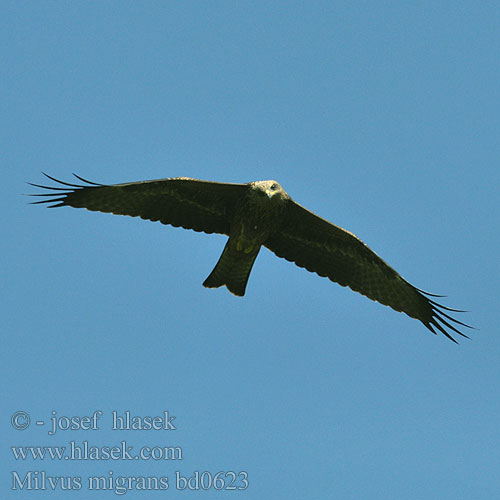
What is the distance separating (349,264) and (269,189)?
2.25m

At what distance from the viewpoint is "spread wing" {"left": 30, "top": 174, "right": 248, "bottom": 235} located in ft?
38.6

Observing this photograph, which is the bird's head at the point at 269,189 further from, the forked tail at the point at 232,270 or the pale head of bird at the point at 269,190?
the forked tail at the point at 232,270

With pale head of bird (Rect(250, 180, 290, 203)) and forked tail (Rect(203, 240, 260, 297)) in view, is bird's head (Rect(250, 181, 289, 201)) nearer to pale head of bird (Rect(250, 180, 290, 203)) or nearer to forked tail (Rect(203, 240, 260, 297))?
pale head of bird (Rect(250, 180, 290, 203))

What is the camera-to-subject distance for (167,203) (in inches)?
477

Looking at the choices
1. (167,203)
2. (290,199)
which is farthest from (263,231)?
(167,203)

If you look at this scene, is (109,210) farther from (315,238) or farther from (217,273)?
(315,238)

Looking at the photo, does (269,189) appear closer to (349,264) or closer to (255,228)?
(255,228)

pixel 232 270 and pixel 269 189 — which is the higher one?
pixel 269 189

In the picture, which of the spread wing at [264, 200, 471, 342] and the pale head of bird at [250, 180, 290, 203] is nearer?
the pale head of bird at [250, 180, 290, 203]

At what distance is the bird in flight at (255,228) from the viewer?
11727 mm

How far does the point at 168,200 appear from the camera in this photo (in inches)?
476

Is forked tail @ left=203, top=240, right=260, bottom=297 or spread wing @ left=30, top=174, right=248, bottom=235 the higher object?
spread wing @ left=30, top=174, right=248, bottom=235

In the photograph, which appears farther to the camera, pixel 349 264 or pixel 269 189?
pixel 349 264

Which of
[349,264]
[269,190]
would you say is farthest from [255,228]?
[349,264]
